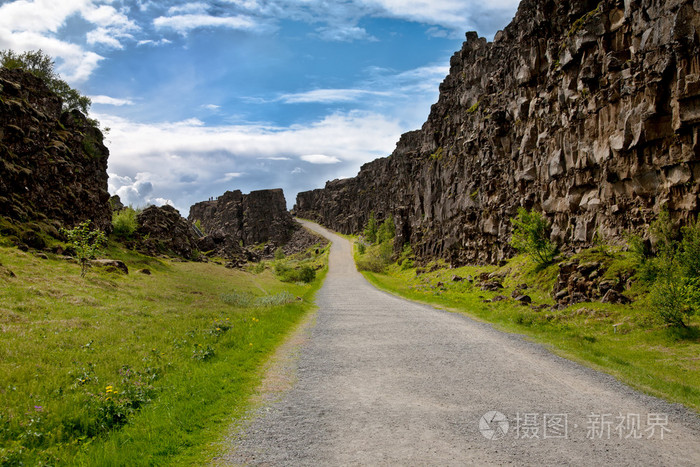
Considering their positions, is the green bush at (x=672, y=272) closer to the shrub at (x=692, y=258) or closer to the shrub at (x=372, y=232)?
the shrub at (x=692, y=258)

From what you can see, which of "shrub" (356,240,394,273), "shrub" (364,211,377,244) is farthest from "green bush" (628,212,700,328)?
"shrub" (364,211,377,244)

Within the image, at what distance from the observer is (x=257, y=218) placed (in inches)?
6836

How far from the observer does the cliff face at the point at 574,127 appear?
21484 mm

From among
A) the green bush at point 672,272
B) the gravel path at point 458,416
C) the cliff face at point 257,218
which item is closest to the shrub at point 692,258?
the green bush at point 672,272

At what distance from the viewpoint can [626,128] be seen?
968 inches

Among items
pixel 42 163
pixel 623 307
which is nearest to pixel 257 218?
pixel 42 163

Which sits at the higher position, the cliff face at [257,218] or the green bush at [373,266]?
the cliff face at [257,218]

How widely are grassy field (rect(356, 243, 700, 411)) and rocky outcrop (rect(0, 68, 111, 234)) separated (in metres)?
43.7

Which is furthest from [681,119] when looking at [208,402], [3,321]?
[3,321]

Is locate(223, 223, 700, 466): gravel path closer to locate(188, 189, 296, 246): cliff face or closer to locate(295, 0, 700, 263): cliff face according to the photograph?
locate(295, 0, 700, 263): cliff face

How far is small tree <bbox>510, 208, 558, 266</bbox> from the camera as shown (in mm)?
31844

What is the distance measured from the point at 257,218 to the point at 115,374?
545 feet

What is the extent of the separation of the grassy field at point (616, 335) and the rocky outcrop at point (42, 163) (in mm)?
43724

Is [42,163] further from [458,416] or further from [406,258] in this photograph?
[406,258]
